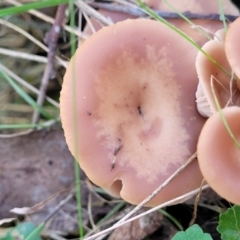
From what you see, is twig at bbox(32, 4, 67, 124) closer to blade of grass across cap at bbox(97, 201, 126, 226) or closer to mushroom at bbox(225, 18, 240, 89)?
blade of grass across cap at bbox(97, 201, 126, 226)

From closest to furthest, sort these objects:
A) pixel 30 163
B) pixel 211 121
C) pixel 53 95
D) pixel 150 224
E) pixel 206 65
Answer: pixel 211 121 < pixel 206 65 < pixel 150 224 < pixel 30 163 < pixel 53 95

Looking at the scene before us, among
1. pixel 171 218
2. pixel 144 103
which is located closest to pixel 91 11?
pixel 144 103

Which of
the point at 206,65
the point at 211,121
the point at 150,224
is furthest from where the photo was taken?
the point at 150,224

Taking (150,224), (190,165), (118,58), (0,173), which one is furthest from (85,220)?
(118,58)

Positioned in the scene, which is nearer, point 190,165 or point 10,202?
point 190,165

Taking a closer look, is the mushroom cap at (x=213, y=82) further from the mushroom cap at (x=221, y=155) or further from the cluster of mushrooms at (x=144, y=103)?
the mushroom cap at (x=221, y=155)

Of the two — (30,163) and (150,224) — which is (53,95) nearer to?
(30,163)
